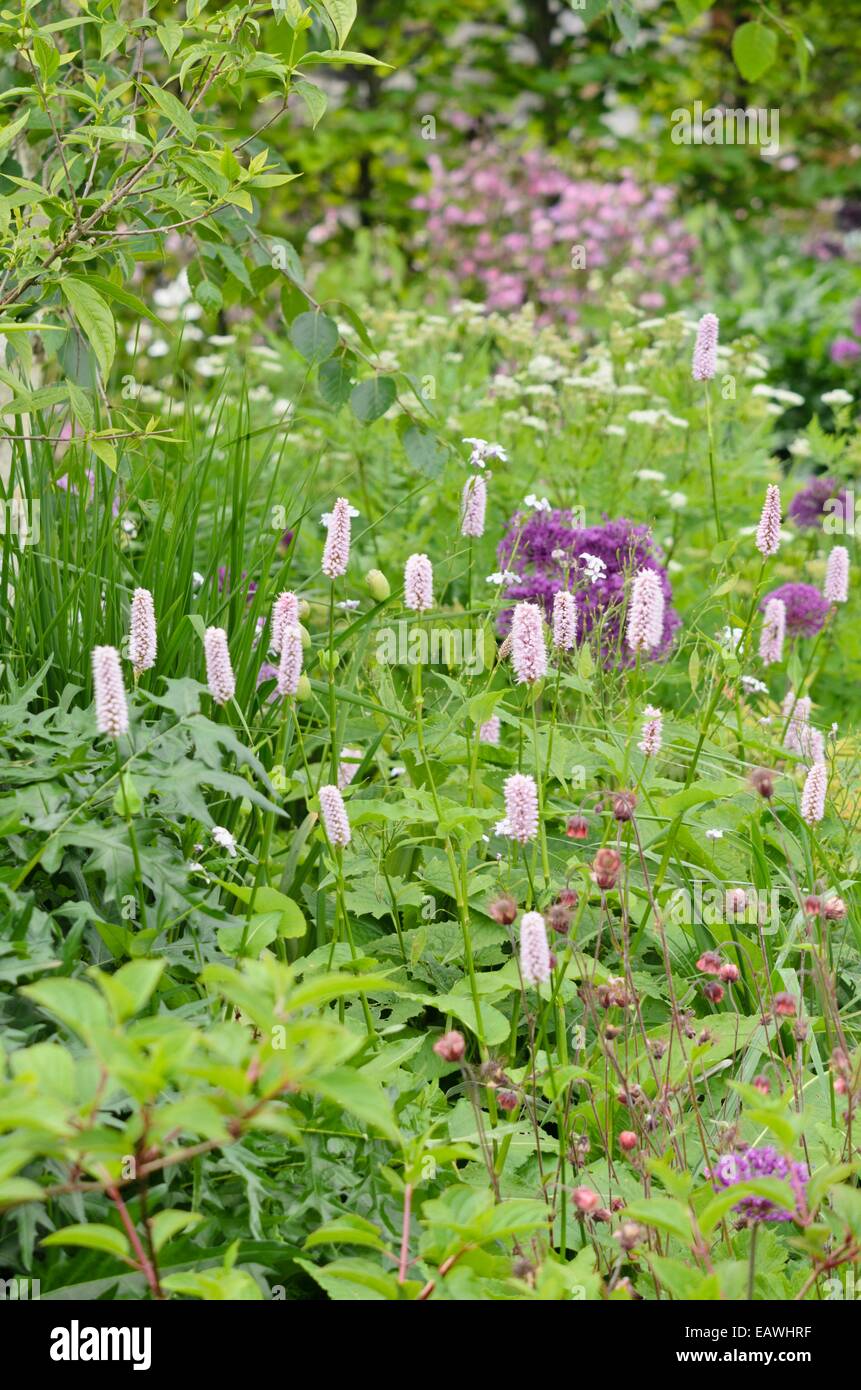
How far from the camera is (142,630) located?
71.7 inches

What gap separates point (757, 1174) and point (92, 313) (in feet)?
4.92

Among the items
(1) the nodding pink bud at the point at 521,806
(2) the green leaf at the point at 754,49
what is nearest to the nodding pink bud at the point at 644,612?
(1) the nodding pink bud at the point at 521,806

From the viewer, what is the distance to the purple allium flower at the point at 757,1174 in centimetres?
157

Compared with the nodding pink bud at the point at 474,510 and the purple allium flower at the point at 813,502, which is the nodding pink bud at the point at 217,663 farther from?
the purple allium flower at the point at 813,502

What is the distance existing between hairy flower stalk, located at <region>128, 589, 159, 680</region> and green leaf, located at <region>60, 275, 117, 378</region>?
18.4 inches

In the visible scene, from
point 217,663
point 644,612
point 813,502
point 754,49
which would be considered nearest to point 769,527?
point 644,612

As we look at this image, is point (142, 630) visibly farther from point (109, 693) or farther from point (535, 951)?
point (535, 951)

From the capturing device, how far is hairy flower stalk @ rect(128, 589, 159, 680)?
70.8 inches

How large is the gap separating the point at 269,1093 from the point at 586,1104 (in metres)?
0.97

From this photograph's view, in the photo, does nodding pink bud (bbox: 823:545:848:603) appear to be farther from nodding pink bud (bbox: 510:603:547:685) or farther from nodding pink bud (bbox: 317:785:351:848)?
nodding pink bud (bbox: 317:785:351:848)
